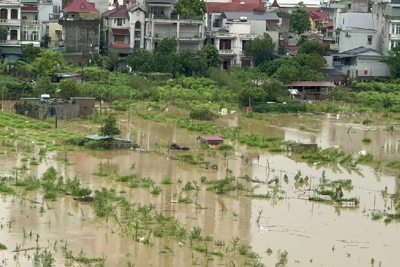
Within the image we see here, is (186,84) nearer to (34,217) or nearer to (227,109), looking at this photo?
(227,109)

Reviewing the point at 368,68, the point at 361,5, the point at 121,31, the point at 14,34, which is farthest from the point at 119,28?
the point at 361,5

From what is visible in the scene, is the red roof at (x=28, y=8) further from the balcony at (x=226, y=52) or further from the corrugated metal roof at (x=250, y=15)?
the corrugated metal roof at (x=250, y=15)

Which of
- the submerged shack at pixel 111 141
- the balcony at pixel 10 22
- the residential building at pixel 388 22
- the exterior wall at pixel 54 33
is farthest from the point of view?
the exterior wall at pixel 54 33

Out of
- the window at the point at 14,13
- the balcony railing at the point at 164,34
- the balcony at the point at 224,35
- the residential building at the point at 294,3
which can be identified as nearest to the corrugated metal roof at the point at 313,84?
the balcony at the point at 224,35

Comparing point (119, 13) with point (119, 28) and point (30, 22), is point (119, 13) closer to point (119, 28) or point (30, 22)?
point (119, 28)

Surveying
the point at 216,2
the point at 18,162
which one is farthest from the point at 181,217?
the point at 216,2

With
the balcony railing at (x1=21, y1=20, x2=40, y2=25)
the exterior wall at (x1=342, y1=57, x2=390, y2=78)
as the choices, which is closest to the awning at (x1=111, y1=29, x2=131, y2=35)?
the balcony railing at (x1=21, y1=20, x2=40, y2=25)
